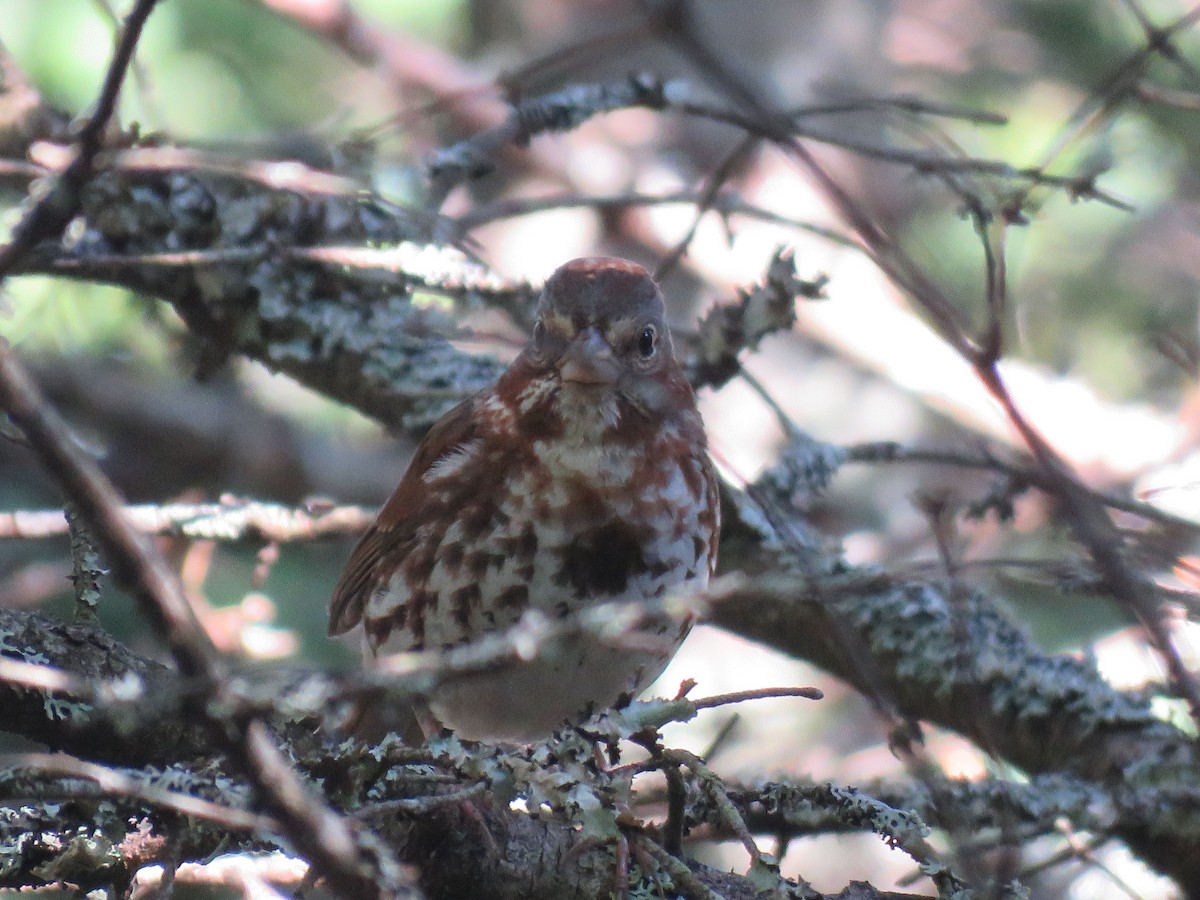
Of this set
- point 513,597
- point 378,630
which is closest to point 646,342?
point 513,597

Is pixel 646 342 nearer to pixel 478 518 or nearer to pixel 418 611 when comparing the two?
pixel 478 518

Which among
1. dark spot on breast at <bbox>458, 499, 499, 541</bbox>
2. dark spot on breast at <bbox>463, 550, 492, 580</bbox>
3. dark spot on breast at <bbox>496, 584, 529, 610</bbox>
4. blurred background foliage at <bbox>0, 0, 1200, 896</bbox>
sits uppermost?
blurred background foliage at <bbox>0, 0, 1200, 896</bbox>

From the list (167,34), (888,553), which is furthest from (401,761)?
(167,34)

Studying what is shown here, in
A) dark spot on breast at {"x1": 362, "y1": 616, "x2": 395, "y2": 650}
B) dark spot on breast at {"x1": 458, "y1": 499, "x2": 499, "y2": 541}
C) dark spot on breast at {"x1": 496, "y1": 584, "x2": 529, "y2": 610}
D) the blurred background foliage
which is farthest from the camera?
the blurred background foliage

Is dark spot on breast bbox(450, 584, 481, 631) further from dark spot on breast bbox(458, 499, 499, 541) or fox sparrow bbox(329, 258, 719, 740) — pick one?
dark spot on breast bbox(458, 499, 499, 541)

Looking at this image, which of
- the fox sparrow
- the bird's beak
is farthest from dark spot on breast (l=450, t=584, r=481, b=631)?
the bird's beak

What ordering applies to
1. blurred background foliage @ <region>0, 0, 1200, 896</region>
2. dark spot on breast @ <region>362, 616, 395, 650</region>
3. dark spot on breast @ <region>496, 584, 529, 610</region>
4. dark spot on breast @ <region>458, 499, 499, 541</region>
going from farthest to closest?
blurred background foliage @ <region>0, 0, 1200, 896</region>
dark spot on breast @ <region>362, 616, 395, 650</region>
dark spot on breast @ <region>458, 499, 499, 541</region>
dark spot on breast @ <region>496, 584, 529, 610</region>
